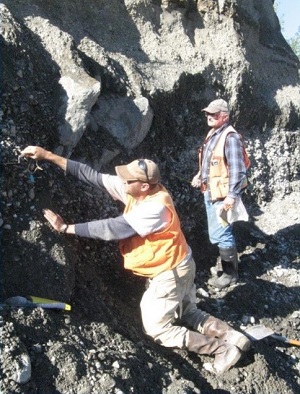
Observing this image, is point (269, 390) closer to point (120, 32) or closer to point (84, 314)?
point (84, 314)

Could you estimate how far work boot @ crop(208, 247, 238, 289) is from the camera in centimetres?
591

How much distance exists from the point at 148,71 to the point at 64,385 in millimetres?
4711

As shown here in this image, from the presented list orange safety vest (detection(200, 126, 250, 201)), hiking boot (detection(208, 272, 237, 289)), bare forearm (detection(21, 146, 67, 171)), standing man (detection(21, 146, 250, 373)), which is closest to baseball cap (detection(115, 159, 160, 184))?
standing man (detection(21, 146, 250, 373))

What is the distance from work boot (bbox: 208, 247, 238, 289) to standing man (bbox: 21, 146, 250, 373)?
1307mm

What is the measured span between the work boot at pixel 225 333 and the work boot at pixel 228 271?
1.31 m

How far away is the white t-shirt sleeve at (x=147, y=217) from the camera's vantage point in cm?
415

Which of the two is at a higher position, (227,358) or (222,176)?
(222,176)

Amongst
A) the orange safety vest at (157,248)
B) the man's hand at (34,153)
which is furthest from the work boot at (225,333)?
the man's hand at (34,153)

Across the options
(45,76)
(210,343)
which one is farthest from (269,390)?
(45,76)

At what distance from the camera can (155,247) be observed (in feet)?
14.1

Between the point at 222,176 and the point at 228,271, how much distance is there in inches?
48.3

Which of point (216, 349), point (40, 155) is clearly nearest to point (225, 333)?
point (216, 349)

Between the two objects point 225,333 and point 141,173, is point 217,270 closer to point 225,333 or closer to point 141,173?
point 225,333

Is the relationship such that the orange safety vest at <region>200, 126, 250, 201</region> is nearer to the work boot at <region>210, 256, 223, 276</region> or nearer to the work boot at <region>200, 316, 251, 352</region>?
the work boot at <region>210, 256, 223, 276</region>
